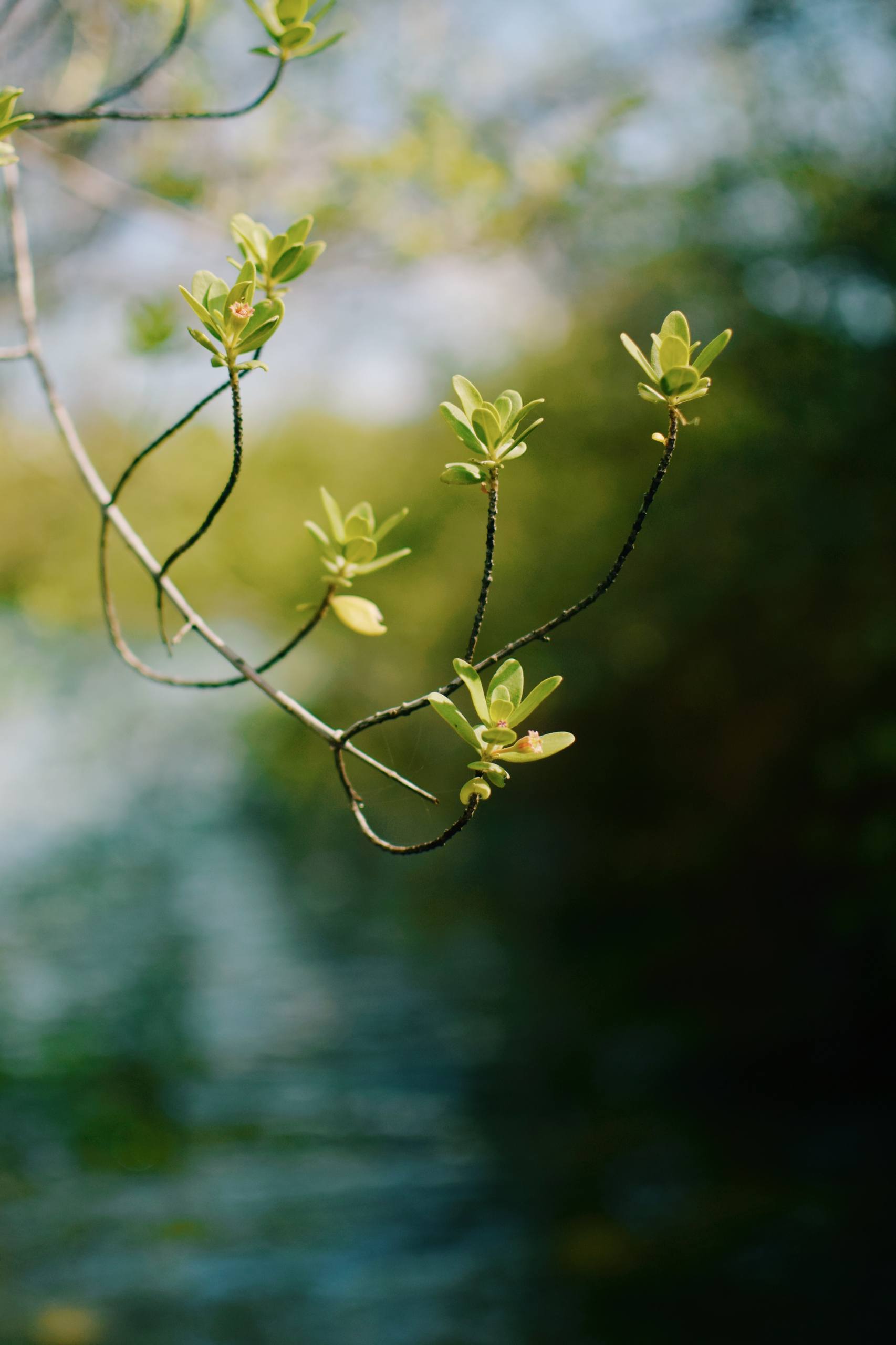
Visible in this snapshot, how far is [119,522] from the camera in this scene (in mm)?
882

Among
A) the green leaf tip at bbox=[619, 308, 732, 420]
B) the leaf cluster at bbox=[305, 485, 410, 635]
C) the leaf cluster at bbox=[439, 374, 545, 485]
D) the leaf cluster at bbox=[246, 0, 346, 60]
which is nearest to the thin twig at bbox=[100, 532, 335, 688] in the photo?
the leaf cluster at bbox=[305, 485, 410, 635]

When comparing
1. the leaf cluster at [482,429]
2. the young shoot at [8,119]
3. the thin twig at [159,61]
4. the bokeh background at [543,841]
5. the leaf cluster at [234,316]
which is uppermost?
the thin twig at [159,61]

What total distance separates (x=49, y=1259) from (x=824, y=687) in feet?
12.8

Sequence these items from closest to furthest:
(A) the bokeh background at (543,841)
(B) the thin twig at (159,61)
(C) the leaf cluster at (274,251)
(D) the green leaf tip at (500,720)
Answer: (D) the green leaf tip at (500,720) < (C) the leaf cluster at (274,251) < (B) the thin twig at (159,61) < (A) the bokeh background at (543,841)

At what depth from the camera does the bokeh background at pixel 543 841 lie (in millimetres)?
2662

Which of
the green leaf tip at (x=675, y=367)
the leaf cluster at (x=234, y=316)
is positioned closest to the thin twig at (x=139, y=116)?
the leaf cluster at (x=234, y=316)

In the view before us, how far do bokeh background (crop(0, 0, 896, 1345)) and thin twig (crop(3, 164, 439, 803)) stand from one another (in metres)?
0.23

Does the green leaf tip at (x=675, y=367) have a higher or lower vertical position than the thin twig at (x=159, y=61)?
lower

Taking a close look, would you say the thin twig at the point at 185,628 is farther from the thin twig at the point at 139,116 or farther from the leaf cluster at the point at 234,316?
the thin twig at the point at 139,116

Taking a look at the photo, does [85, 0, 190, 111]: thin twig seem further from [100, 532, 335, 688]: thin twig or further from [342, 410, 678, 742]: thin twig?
[342, 410, 678, 742]: thin twig

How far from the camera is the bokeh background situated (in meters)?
2.66

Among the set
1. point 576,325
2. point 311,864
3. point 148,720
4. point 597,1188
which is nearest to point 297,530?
point 148,720

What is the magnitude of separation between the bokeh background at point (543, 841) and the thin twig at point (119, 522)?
226mm

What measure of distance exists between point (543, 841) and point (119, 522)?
280 inches
